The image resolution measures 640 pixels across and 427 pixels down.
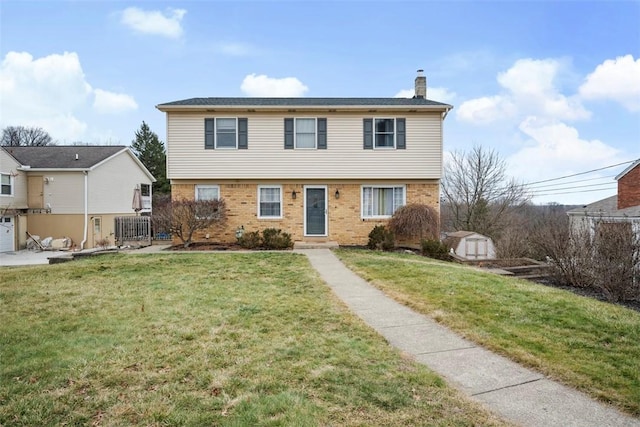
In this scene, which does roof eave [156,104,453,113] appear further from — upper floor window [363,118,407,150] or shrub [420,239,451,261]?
shrub [420,239,451,261]

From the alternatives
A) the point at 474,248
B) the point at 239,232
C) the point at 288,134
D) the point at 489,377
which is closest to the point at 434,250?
the point at 474,248

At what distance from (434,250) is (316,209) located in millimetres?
4895

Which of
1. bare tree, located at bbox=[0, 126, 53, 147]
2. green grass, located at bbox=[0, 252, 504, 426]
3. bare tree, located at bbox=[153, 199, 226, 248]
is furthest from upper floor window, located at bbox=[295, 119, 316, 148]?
bare tree, located at bbox=[0, 126, 53, 147]

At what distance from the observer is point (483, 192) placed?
99.4 feet

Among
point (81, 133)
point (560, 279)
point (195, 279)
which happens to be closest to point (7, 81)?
point (195, 279)

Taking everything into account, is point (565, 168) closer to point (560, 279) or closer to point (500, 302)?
point (560, 279)

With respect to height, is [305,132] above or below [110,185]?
above

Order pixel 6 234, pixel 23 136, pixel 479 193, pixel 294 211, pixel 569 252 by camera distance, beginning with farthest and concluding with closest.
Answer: pixel 23 136, pixel 479 193, pixel 6 234, pixel 294 211, pixel 569 252

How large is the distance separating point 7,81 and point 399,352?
10801mm

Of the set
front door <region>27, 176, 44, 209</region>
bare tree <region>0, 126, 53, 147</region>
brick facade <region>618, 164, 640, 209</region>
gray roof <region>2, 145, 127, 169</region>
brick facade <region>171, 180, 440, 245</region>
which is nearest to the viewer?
brick facade <region>171, 180, 440, 245</region>

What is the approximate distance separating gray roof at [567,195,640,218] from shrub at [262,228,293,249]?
1327cm

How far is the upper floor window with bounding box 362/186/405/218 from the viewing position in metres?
15.4

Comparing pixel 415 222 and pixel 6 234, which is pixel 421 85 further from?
pixel 6 234

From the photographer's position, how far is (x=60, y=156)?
77.5ft
